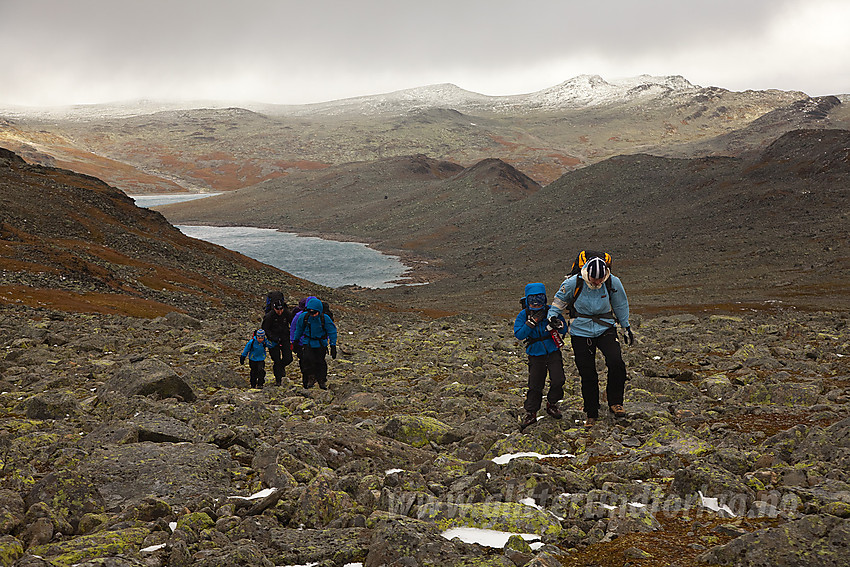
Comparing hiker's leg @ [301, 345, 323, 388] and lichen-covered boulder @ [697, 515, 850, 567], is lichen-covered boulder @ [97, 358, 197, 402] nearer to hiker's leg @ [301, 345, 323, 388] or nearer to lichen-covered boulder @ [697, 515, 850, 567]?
hiker's leg @ [301, 345, 323, 388]

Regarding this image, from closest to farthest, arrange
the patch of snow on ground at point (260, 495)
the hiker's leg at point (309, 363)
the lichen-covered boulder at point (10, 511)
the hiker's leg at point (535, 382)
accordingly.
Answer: the lichen-covered boulder at point (10, 511) < the patch of snow on ground at point (260, 495) < the hiker's leg at point (535, 382) < the hiker's leg at point (309, 363)

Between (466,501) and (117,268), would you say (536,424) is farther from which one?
(117,268)

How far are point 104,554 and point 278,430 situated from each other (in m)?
4.18

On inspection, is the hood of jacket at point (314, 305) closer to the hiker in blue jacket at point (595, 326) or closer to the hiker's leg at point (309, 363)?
the hiker's leg at point (309, 363)

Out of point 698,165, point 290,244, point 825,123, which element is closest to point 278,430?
point 698,165

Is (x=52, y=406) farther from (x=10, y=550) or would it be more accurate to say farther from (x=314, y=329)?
(x=10, y=550)

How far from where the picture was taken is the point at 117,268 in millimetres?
36750

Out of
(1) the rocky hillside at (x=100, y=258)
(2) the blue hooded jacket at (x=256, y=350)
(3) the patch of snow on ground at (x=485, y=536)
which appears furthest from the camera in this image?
(1) the rocky hillside at (x=100, y=258)

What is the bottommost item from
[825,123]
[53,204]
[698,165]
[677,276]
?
[677,276]

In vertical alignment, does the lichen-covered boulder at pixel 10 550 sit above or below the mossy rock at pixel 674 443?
above

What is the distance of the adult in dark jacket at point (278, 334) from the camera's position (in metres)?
14.1

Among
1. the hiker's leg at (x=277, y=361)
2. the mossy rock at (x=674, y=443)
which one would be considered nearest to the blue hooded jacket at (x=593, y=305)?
the mossy rock at (x=674, y=443)

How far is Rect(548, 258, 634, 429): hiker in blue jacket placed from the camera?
9.01 m

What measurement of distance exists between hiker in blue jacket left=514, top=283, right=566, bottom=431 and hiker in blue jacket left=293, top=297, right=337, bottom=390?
5079 millimetres
